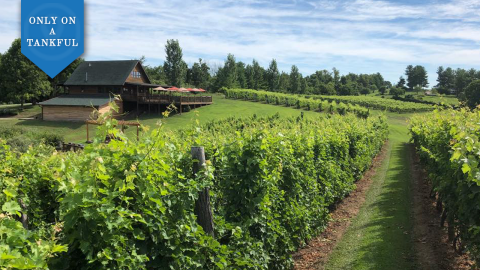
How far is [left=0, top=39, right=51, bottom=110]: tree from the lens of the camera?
4850 centimetres

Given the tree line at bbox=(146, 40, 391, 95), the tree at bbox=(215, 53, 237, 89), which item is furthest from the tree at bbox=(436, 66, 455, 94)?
the tree at bbox=(215, 53, 237, 89)

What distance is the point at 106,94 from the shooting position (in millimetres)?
43625

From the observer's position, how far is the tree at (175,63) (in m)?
65.6

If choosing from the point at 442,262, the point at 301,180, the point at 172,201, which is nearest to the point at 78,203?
the point at 172,201

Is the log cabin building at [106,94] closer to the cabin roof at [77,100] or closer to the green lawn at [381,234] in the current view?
the cabin roof at [77,100]

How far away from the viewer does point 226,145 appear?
19.8ft

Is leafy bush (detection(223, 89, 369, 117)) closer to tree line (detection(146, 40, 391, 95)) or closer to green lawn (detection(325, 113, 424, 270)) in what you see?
tree line (detection(146, 40, 391, 95))

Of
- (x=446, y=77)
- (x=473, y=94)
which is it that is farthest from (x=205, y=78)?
(x=446, y=77)

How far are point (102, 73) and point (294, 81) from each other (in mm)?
52747

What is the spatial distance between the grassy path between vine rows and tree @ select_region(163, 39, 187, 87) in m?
55.4

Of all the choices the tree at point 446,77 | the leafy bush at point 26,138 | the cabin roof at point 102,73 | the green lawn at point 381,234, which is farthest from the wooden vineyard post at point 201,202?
the tree at point 446,77

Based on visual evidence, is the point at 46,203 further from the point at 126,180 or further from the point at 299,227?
the point at 299,227

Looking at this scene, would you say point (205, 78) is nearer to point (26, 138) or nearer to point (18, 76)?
point (18, 76)

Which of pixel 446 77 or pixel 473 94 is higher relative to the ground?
pixel 446 77
